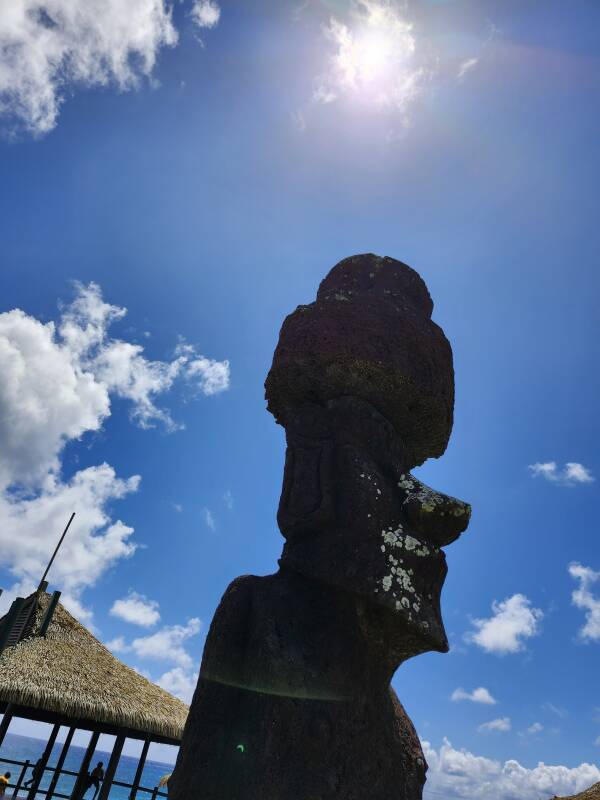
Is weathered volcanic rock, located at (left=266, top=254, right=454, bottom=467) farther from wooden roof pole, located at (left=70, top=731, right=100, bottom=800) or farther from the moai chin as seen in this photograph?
wooden roof pole, located at (left=70, top=731, right=100, bottom=800)

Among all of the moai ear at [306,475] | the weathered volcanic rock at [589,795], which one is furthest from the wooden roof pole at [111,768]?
the moai ear at [306,475]

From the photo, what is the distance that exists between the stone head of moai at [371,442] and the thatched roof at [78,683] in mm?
9256

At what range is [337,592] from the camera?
390 cm

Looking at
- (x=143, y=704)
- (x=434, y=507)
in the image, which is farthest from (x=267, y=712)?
(x=143, y=704)

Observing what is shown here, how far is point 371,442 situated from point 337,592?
1.26 m

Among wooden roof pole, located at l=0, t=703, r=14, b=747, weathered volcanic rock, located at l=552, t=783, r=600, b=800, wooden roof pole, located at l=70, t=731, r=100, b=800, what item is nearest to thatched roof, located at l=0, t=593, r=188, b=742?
wooden roof pole, located at l=0, t=703, r=14, b=747

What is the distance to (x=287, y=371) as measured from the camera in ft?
16.5

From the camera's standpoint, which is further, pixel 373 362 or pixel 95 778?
pixel 95 778

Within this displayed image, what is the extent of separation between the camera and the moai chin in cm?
337

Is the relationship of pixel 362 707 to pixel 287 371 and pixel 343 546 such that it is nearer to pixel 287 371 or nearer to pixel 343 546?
pixel 343 546

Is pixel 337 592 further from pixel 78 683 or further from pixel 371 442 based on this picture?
pixel 78 683

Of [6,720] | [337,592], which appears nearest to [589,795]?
[337,592]

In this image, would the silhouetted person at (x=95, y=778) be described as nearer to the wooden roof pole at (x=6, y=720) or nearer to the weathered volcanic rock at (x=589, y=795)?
the wooden roof pole at (x=6, y=720)

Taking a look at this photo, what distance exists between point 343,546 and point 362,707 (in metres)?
1.06
